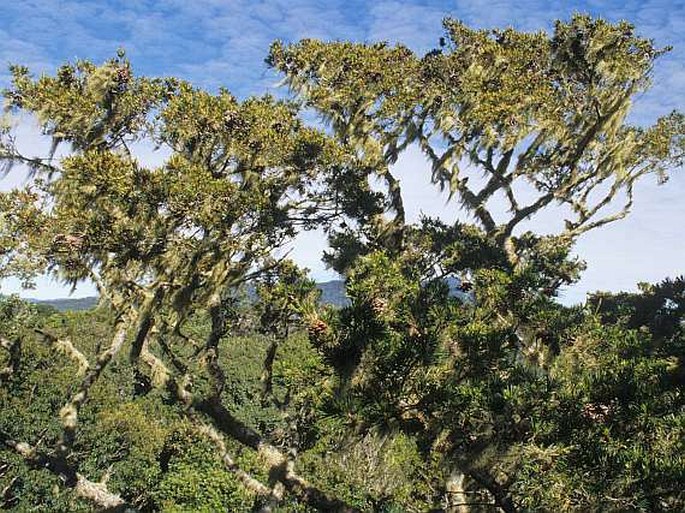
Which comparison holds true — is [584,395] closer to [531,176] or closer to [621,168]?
[531,176]

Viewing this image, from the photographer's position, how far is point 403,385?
342cm

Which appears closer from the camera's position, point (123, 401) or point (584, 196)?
point (584, 196)

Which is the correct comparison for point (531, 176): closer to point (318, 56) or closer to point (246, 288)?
point (318, 56)

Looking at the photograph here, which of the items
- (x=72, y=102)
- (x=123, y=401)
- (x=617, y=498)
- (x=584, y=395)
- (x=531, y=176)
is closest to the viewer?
(x=617, y=498)

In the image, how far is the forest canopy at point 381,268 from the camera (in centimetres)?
328

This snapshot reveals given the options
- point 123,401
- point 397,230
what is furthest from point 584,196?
point 123,401

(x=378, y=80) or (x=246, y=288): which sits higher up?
(x=378, y=80)

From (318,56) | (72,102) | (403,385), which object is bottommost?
(403,385)

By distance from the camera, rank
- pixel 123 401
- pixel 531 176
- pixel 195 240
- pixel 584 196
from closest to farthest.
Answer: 1. pixel 195 240
2. pixel 531 176
3. pixel 584 196
4. pixel 123 401

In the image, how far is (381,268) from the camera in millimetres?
3363

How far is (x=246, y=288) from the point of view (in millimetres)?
8656

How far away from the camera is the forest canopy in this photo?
3.28m

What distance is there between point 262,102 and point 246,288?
2.91 meters

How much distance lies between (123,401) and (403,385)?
1736cm
